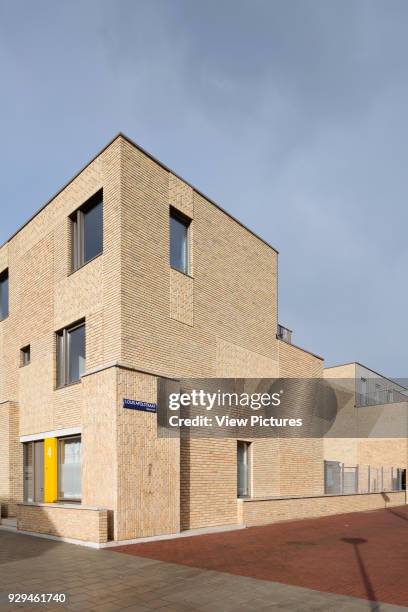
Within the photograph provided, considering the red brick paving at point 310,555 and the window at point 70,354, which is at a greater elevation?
the window at point 70,354

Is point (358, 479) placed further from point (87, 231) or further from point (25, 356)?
point (87, 231)

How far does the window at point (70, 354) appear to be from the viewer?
18328 millimetres

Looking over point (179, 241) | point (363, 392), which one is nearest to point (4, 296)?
point (179, 241)

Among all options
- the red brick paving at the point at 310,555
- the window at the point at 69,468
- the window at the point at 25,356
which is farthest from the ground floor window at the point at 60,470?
the red brick paving at the point at 310,555

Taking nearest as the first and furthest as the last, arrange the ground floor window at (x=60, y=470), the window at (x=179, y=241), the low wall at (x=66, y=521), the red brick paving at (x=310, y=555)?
the red brick paving at (x=310, y=555)
the low wall at (x=66, y=521)
the ground floor window at (x=60, y=470)
the window at (x=179, y=241)

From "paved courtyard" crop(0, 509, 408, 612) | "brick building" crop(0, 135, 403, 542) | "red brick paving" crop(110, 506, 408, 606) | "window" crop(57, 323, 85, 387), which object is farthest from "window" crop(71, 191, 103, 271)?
"red brick paving" crop(110, 506, 408, 606)

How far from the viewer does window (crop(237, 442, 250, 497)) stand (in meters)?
20.9

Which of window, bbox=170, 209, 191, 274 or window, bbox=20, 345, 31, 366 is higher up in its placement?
window, bbox=170, 209, 191, 274

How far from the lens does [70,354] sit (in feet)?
62.1

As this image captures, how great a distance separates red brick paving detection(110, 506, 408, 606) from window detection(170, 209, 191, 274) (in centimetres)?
835

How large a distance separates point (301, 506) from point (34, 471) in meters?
9.95

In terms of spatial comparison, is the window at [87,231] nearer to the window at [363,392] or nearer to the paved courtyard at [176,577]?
the paved courtyard at [176,577]

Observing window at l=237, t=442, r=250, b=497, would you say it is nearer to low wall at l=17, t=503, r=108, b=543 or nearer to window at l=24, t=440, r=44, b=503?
window at l=24, t=440, r=44, b=503

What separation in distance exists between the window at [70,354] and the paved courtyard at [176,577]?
16.3 ft
